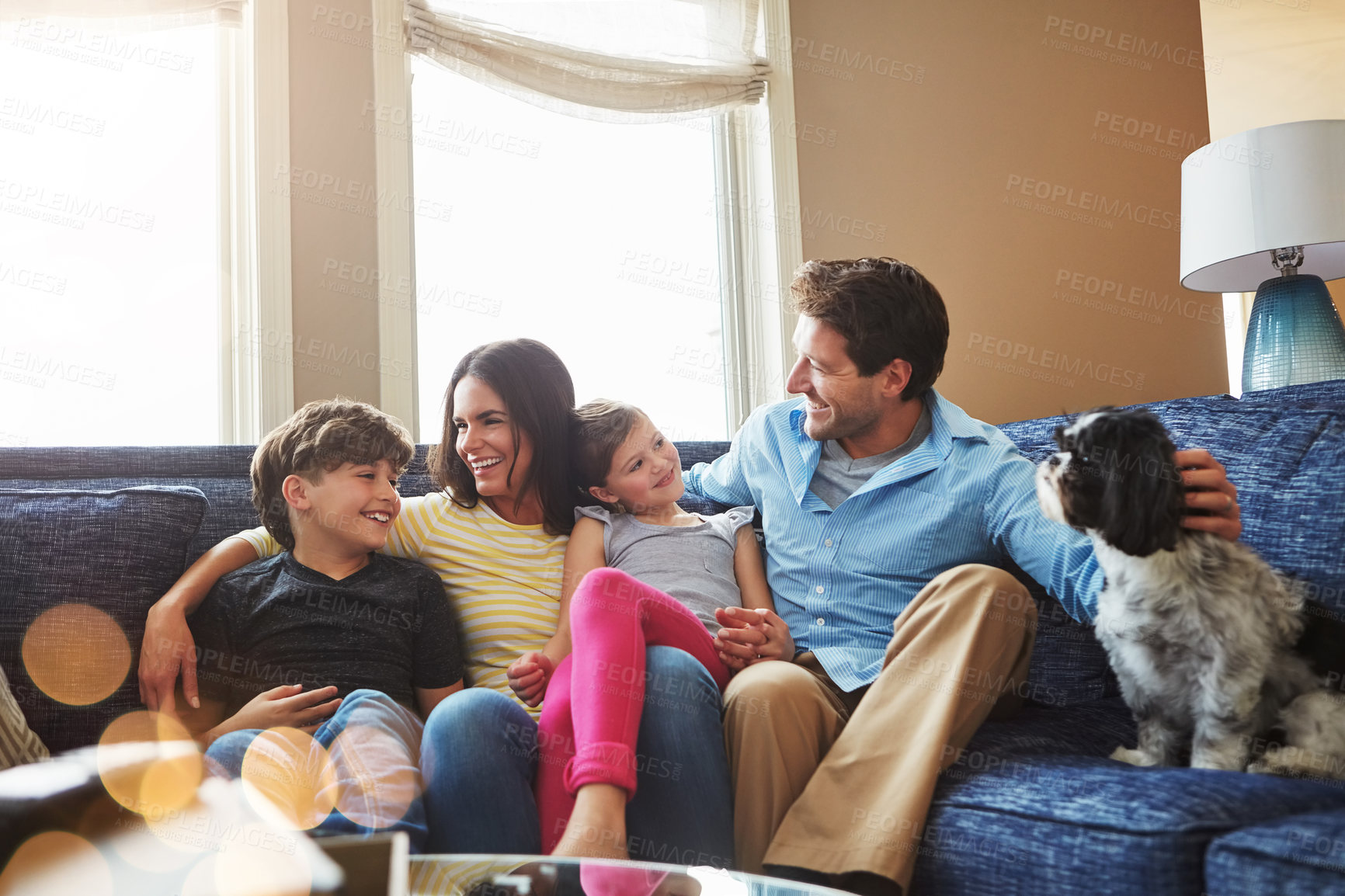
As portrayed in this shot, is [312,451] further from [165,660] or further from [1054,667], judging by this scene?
[1054,667]

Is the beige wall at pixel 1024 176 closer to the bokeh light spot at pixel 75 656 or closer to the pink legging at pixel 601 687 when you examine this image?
the pink legging at pixel 601 687

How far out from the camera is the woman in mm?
1165

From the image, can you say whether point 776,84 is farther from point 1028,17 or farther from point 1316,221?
point 1316,221

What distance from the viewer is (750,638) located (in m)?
1.46

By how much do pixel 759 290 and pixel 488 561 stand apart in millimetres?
1541

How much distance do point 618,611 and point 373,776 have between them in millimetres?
375

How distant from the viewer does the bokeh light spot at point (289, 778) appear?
113 centimetres

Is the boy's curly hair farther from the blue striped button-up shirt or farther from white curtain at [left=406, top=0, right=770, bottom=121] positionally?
white curtain at [left=406, top=0, right=770, bottom=121]

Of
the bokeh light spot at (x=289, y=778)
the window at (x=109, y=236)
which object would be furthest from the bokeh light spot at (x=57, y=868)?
the window at (x=109, y=236)

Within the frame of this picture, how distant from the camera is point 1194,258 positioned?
245 cm

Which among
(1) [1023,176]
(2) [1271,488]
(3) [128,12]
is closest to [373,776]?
(2) [1271,488]

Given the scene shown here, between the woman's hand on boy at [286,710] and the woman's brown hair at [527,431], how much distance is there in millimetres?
451

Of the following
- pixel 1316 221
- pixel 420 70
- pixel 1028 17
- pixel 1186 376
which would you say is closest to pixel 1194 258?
pixel 1316 221

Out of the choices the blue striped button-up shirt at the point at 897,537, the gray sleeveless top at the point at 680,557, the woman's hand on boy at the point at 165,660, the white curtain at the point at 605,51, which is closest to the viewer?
the woman's hand on boy at the point at 165,660
